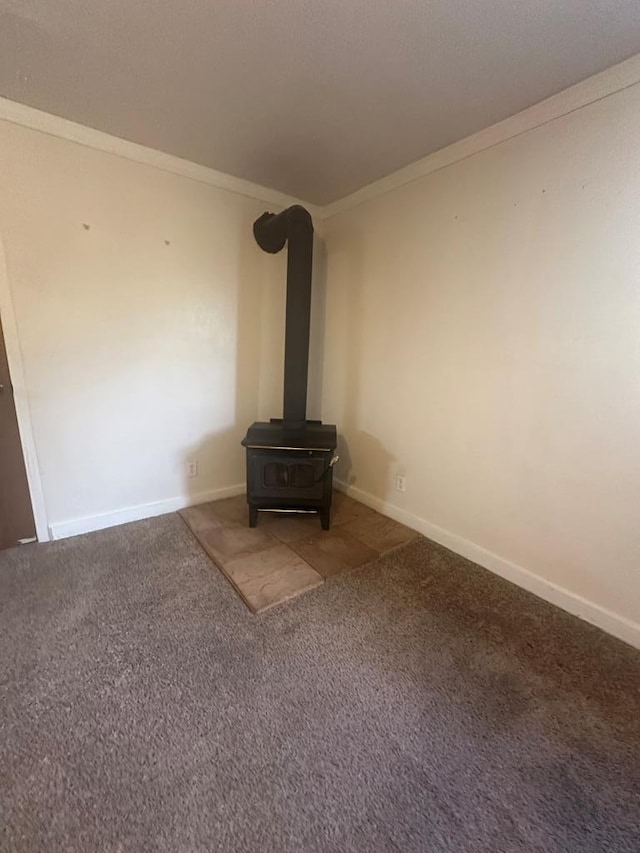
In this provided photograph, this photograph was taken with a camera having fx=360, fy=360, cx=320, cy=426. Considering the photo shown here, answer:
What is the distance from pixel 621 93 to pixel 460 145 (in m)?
0.74

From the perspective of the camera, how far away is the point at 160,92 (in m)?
1.71

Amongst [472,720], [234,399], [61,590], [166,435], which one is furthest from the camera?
[234,399]

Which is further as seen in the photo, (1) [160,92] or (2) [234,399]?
(2) [234,399]

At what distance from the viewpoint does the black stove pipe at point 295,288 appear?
7.91 feet

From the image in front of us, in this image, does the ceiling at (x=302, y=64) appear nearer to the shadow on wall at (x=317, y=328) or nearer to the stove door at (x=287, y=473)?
the shadow on wall at (x=317, y=328)

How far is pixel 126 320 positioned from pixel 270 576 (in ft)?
6.02

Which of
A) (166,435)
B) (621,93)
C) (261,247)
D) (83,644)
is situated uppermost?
(621,93)

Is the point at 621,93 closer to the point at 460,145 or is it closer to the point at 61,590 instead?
the point at 460,145

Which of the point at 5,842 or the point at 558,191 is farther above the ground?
the point at 558,191

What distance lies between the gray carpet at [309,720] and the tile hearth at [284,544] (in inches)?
4.3

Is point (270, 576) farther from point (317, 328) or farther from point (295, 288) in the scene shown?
point (317, 328)

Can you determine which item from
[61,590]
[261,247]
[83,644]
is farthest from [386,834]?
[261,247]

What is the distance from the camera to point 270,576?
79.0 inches

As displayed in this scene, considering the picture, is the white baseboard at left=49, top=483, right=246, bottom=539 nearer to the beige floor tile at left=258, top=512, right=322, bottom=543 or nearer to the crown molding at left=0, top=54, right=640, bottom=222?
the beige floor tile at left=258, top=512, right=322, bottom=543
